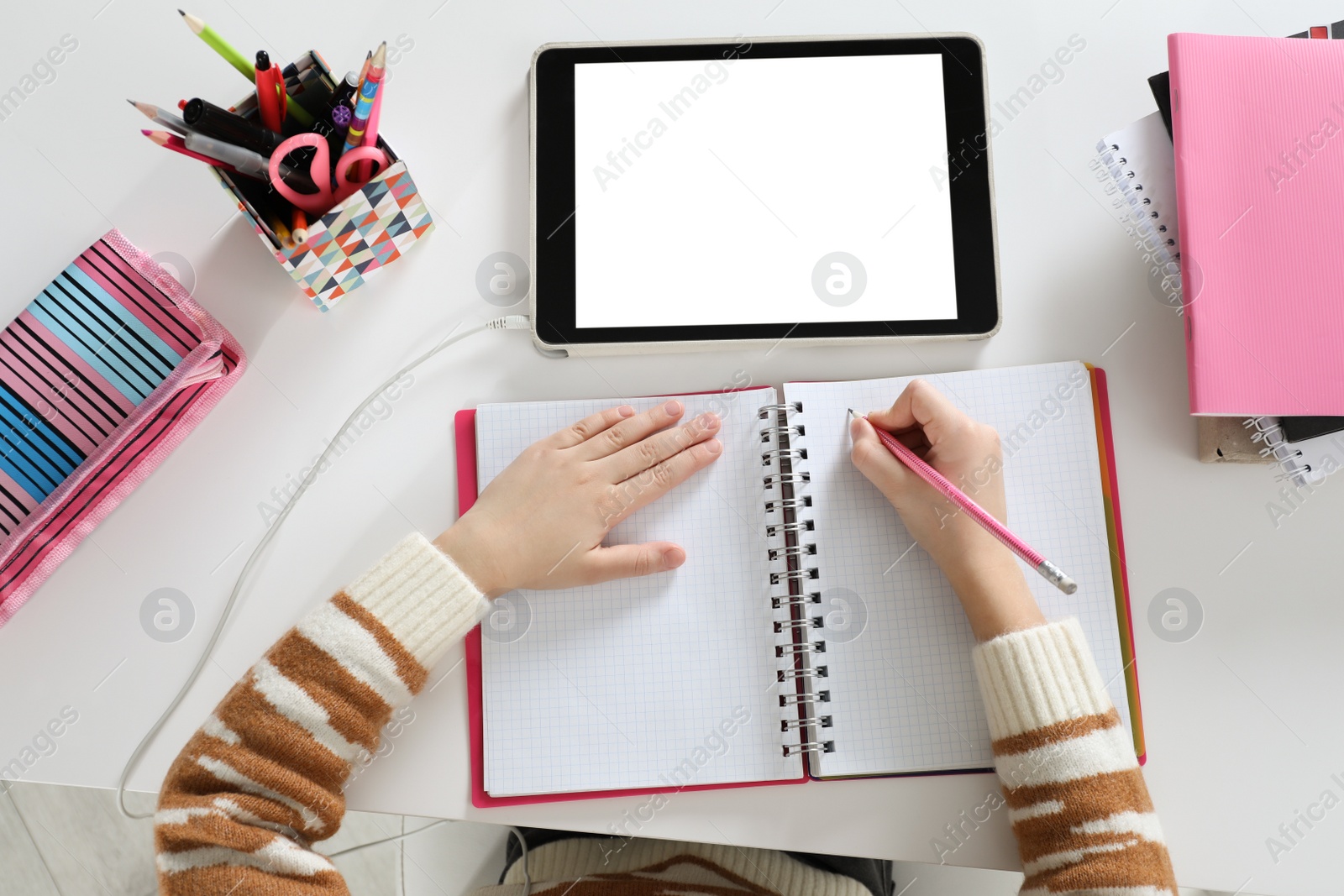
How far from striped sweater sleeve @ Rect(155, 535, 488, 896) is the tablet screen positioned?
311 mm

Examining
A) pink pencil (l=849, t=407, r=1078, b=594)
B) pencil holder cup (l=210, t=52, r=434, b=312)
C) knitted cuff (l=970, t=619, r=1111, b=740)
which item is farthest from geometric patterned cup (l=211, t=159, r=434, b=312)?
knitted cuff (l=970, t=619, r=1111, b=740)

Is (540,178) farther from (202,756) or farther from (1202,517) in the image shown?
(1202,517)

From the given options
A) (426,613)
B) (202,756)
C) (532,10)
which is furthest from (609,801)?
(532,10)

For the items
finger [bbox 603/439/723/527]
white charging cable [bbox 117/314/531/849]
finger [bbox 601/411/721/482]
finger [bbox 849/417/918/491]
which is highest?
white charging cable [bbox 117/314/531/849]

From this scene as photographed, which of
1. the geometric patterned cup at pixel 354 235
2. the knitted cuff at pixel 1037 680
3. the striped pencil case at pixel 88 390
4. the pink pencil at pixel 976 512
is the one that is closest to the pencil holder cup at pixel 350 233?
the geometric patterned cup at pixel 354 235

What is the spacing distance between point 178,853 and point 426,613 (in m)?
0.27

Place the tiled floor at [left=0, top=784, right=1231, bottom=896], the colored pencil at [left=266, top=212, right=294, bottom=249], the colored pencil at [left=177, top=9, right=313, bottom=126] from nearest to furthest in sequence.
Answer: the colored pencil at [left=177, top=9, right=313, bottom=126] < the colored pencil at [left=266, top=212, right=294, bottom=249] < the tiled floor at [left=0, top=784, right=1231, bottom=896]

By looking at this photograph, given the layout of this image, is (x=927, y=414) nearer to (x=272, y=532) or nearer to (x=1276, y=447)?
(x=1276, y=447)

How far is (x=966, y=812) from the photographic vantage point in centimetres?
71

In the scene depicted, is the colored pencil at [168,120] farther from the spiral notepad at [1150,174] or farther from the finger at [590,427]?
the spiral notepad at [1150,174]

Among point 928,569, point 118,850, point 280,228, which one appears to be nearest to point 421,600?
point 280,228

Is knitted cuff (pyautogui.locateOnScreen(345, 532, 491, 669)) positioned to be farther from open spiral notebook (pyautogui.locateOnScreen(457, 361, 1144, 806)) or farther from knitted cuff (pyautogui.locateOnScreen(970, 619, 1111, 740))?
knitted cuff (pyautogui.locateOnScreen(970, 619, 1111, 740))

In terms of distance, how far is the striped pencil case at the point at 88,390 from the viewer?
0.71 meters

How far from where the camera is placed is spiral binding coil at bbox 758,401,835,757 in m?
0.72
